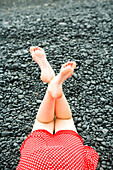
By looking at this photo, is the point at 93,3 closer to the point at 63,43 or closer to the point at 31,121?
the point at 63,43

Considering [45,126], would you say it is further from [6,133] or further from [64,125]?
[6,133]

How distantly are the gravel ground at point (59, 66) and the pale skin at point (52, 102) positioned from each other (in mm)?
453

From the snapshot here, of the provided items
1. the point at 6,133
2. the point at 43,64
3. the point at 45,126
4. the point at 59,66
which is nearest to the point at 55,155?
the point at 45,126

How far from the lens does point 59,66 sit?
8.97ft

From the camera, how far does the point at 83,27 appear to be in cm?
332

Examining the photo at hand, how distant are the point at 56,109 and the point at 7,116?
29.3 inches

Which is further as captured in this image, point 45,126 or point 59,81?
point 45,126

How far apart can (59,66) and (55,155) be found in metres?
1.72

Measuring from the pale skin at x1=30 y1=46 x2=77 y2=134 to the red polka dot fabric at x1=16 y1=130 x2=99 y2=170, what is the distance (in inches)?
5.7

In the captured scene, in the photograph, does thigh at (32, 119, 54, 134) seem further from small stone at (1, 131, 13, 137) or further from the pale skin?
small stone at (1, 131, 13, 137)

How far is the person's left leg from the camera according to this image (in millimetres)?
1493

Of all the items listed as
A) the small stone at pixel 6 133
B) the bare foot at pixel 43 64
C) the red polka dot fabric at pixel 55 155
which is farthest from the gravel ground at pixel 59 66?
the bare foot at pixel 43 64

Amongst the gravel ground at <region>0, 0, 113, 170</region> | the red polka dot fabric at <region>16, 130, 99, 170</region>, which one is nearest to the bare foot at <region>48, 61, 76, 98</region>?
the red polka dot fabric at <region>16, 130, 99, 170</region>

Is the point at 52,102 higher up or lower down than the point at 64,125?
higher up
